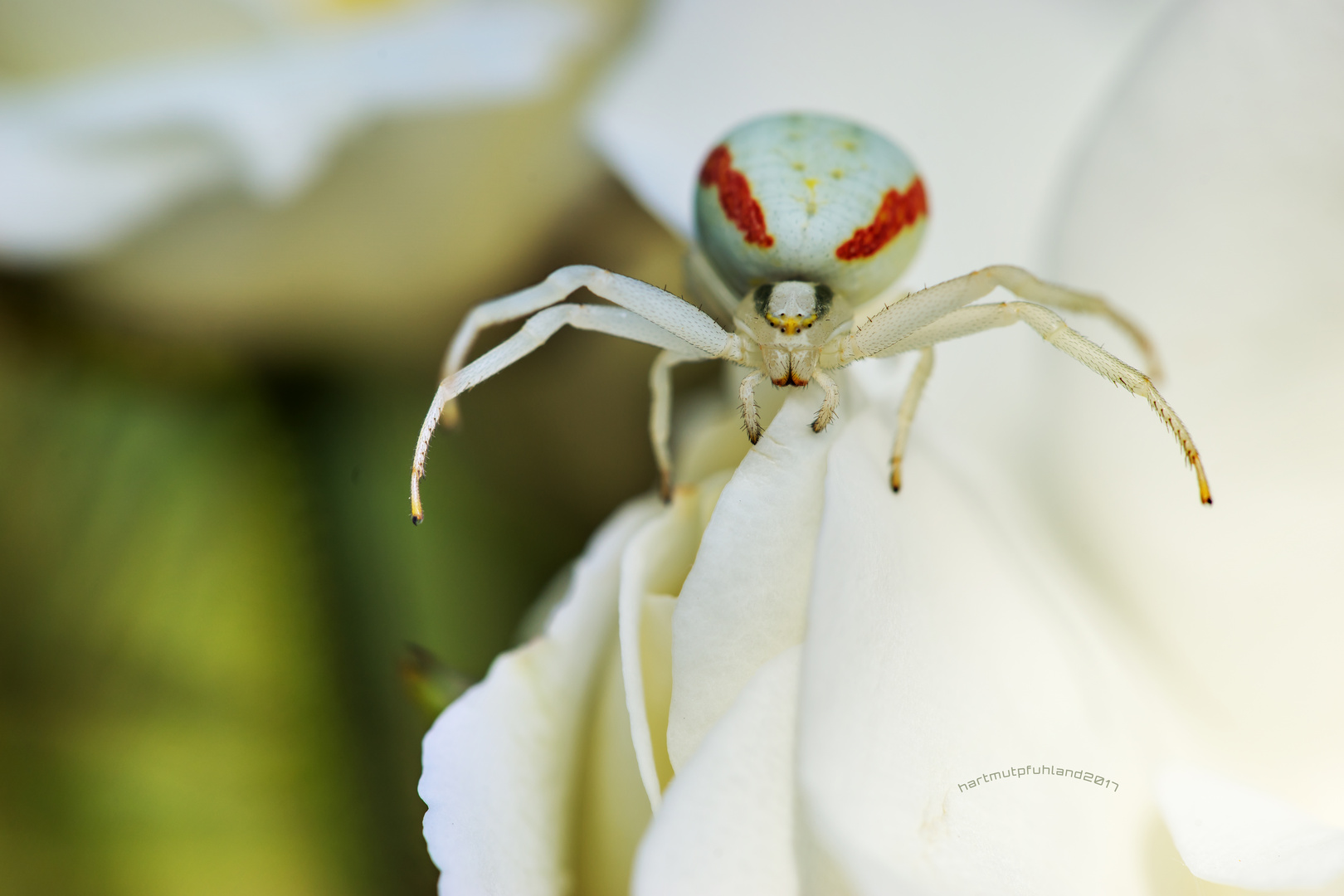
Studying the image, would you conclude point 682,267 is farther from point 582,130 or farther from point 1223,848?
point 1223,848

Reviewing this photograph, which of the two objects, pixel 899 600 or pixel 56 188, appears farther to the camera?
pixel 56 188

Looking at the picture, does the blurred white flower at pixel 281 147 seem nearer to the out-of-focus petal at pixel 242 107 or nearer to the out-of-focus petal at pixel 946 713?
the out-of-focus petal at pixel 242 107

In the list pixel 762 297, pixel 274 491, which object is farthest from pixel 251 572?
pixel 762 297

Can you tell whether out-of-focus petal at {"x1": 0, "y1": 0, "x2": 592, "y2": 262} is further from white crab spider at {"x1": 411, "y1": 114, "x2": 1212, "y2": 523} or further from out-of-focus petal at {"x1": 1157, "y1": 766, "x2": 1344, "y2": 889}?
out-of-focus petal at {"x1": 1157, "y1": 766, "x2": 1344, "y2": 889}

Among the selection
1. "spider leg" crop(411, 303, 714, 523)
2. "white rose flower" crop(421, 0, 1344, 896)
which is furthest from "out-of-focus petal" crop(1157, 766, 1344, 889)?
"spider leg" crop(411, 303, 714, 523)

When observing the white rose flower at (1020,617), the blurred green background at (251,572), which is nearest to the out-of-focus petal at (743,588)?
the white rose flower at (1020,617)

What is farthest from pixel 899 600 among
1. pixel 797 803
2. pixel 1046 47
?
pixel 1046 47

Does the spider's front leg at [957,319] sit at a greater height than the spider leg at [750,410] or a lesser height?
Answer: greater
